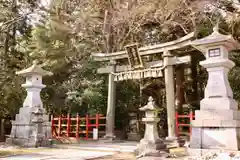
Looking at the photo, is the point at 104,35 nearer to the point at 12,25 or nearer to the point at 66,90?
the point at 66,90

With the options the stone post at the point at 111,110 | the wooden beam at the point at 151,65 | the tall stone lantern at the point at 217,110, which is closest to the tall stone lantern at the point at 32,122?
the stone post at the point at 111,110

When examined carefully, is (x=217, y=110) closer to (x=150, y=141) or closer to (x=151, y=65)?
(x=150, y=141)

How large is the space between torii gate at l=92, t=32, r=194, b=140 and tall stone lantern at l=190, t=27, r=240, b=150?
4256 millimetres

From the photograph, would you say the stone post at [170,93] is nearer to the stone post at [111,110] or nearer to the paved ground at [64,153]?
the paved ground at [64,153]

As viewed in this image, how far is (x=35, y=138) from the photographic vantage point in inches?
464

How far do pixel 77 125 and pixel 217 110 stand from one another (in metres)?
8.66

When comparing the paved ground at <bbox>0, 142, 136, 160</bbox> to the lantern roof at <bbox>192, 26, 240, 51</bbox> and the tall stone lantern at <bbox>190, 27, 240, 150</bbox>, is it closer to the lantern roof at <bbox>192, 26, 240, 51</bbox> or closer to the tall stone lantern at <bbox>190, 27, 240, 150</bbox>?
the tall stone lantern at <bbox>190, 27, 240, 150</bbox>

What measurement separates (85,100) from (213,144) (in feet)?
28.9

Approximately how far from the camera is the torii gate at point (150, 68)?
492 inches

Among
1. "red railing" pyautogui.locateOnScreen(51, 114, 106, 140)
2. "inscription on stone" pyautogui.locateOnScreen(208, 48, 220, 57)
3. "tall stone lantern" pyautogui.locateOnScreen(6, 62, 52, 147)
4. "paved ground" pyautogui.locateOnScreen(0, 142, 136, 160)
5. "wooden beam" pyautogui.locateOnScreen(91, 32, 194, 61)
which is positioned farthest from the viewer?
"red railing" pyautogui.locateOnScreen(51, 114, 106, 140)

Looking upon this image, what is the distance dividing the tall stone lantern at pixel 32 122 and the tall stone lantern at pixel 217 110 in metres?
6.88

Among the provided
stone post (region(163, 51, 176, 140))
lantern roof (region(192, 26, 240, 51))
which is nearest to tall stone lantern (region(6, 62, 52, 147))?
stone post (region(163, 51, 176, 140))

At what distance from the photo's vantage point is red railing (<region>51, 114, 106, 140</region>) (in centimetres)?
1459

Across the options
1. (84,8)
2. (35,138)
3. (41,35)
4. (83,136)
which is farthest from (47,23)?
(35,138)
